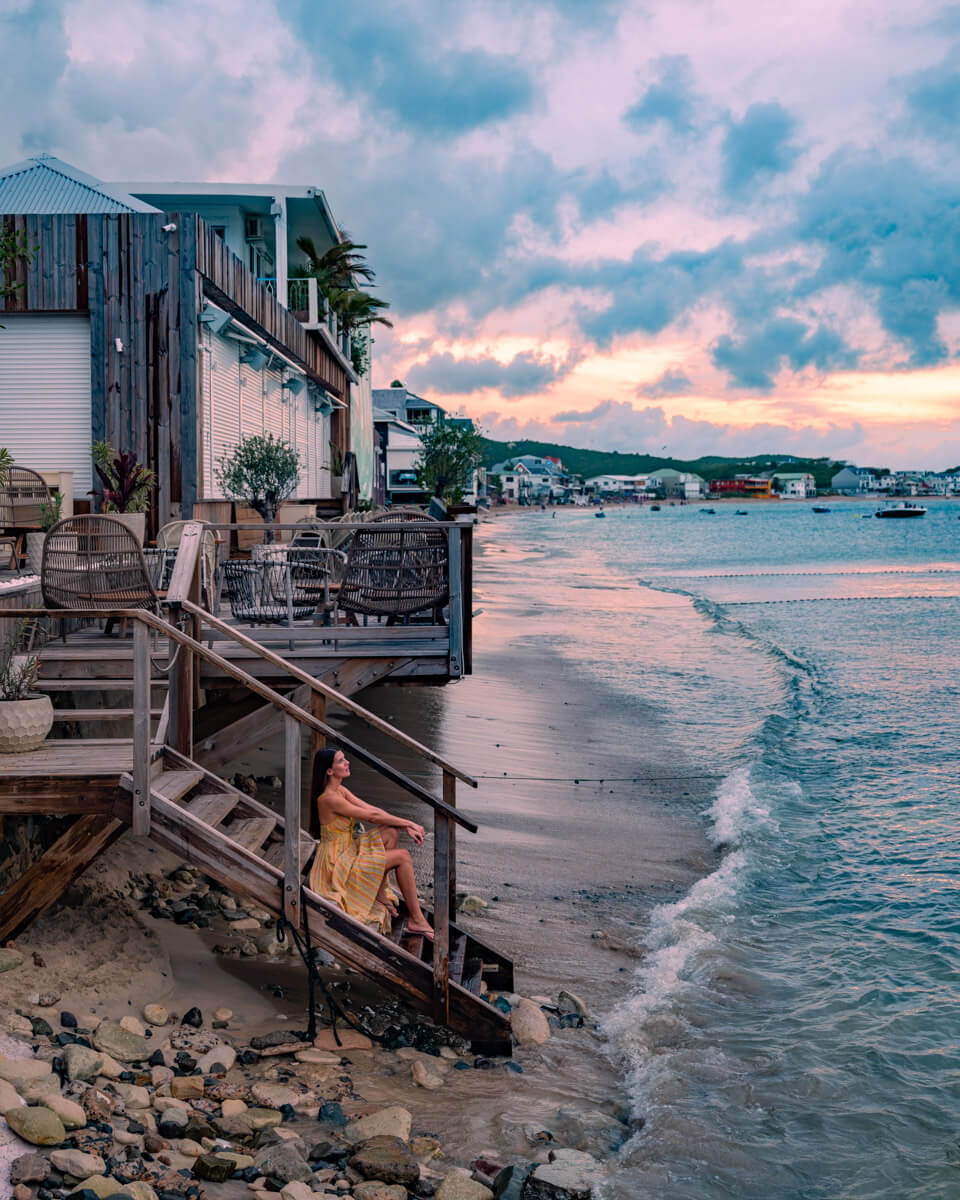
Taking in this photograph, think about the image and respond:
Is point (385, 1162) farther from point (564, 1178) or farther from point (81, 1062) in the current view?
point (81, 1062)

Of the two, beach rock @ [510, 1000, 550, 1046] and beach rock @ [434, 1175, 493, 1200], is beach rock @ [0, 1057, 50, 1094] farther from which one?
beach rock @ [510, 1000, 550, 1046]

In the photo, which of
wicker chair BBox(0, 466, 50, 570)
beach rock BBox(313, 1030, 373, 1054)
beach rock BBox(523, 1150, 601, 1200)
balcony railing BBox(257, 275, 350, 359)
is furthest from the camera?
balcony railing BBox(257, 275, 350, 359)

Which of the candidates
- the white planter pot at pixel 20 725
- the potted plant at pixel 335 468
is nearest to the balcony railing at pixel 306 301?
the potted plant at pixel 335 468

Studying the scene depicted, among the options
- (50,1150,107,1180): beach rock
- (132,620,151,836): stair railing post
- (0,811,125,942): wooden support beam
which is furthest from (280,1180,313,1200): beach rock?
(0,811,125,942): wooden support beam

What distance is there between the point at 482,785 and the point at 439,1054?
6.16 meters

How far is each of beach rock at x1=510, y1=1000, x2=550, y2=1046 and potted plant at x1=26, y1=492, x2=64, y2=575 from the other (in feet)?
18.8

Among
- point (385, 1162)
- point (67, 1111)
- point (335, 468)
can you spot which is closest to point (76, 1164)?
point (67, 1111)

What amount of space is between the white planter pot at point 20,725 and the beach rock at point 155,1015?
1528 millimetres

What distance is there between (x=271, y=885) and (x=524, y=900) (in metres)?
3.36

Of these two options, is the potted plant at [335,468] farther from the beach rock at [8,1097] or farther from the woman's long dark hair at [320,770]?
the beach rock at [8,1097]

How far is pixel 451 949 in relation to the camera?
6844 mm

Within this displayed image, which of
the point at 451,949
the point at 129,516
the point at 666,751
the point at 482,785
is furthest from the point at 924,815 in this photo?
the point at 129,516

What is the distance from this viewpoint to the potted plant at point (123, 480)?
13.1 meters

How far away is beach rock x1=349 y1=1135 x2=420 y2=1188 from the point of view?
4785 mm
